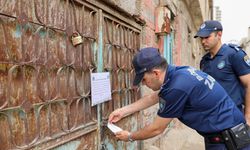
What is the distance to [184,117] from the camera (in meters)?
2.45

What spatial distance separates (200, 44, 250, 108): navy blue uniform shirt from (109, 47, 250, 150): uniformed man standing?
65 centimetres

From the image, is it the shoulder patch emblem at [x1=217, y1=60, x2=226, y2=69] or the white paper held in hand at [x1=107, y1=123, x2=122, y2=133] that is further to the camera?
the shoulder patch emblem at [x1=217, y1=60, x2=226, y2=69]

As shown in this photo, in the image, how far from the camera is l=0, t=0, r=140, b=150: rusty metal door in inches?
72.6

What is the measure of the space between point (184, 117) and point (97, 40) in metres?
1.01

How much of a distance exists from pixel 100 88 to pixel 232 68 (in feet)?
4.20

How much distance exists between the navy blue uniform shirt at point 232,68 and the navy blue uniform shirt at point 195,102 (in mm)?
689

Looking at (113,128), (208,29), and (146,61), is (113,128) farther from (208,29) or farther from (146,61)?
(208,29)

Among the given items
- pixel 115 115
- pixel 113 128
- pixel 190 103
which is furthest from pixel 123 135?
pixel 190 103

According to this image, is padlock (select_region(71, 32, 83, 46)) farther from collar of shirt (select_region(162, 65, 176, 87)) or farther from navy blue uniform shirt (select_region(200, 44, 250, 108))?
navy blue uniform shirt (select_region(200, 44, 250, 108))

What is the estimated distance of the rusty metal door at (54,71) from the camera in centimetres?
184

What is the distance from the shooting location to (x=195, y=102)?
2.36 metres

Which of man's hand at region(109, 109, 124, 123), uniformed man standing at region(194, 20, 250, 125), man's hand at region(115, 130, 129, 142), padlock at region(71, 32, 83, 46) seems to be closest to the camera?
padlock at region(71, 32, 83, 46)

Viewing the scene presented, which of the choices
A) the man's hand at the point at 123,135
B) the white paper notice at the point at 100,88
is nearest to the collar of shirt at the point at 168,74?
the man's hand at the point at 123,135

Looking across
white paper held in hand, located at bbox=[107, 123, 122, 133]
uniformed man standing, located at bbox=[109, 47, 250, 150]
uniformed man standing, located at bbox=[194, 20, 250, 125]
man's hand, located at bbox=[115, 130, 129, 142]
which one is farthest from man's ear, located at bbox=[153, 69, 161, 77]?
uniformed man standing, located at bbox=[194, 20, 250, 125]
